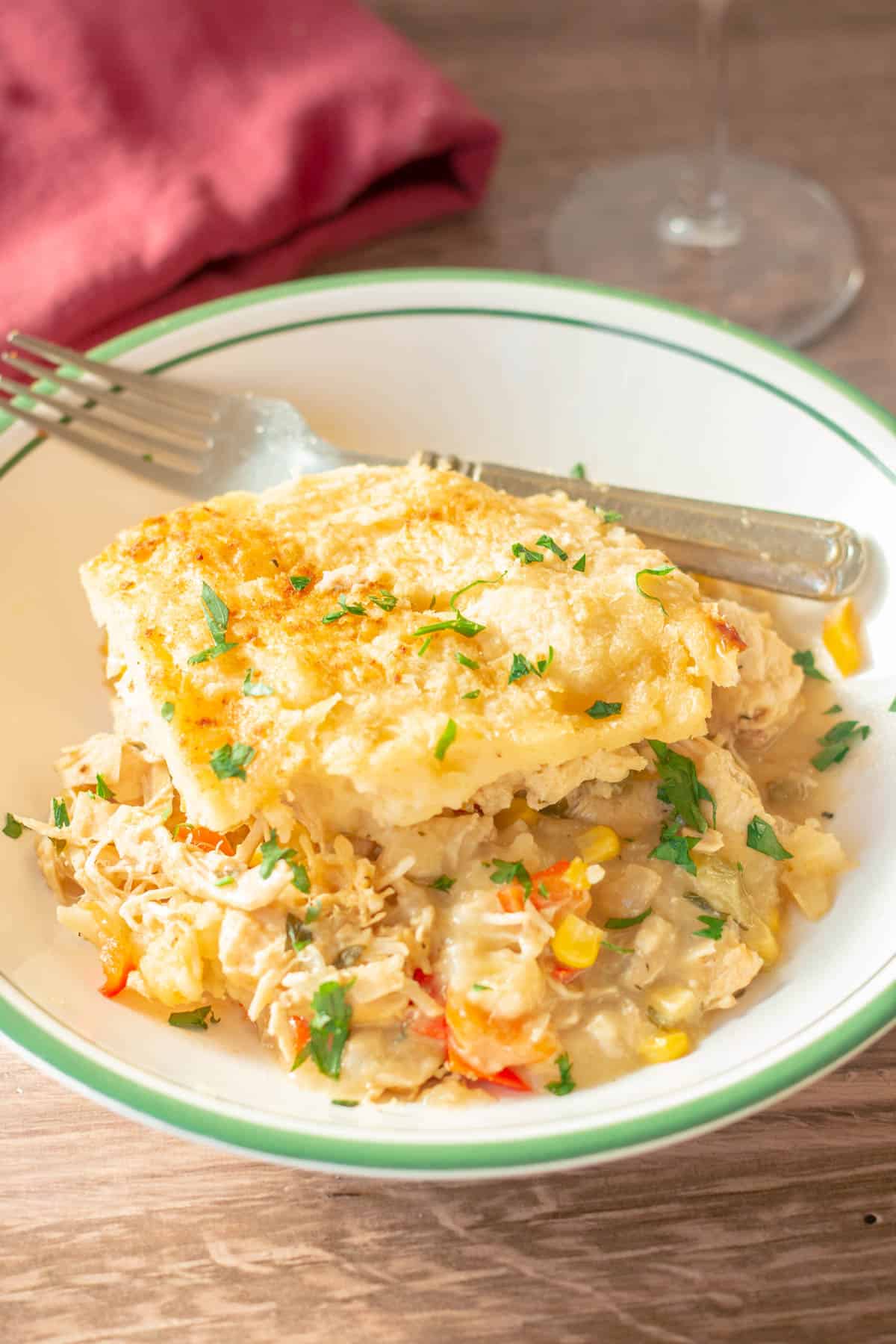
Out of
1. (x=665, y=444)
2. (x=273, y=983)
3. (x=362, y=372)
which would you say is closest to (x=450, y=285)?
(x=362, y=372)

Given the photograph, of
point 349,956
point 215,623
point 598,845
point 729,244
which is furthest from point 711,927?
point 729,244

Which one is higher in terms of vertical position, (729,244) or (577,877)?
(729,244)

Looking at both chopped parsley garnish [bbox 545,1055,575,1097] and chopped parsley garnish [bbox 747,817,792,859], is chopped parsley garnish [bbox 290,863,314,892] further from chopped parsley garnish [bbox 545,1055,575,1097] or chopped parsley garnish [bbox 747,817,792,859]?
chopped parsley garnish [bbox 747,817,792,859]

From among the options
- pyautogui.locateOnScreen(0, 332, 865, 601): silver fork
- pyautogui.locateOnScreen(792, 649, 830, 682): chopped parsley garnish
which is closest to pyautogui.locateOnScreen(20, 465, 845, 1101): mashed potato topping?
pyautogui.locateOnScreen(792, 649, 830, 682): chopped parsley garnish

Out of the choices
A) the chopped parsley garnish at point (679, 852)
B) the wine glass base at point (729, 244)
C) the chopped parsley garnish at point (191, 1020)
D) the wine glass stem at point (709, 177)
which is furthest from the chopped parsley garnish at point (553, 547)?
the wine glass stem at point (709, 177)

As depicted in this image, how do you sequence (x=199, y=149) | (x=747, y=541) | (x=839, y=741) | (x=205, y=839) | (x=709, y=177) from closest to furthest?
1. (x=205, y=839)
2. (x=839, y=741)
3. (x=747, y=541)
4. (x=199, y=149)
5. (x=709, y=177)

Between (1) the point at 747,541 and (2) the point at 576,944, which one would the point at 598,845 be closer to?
(2) the point at 576,944

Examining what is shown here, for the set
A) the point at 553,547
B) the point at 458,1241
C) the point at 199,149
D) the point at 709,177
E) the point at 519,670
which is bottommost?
the point at 458,1241
